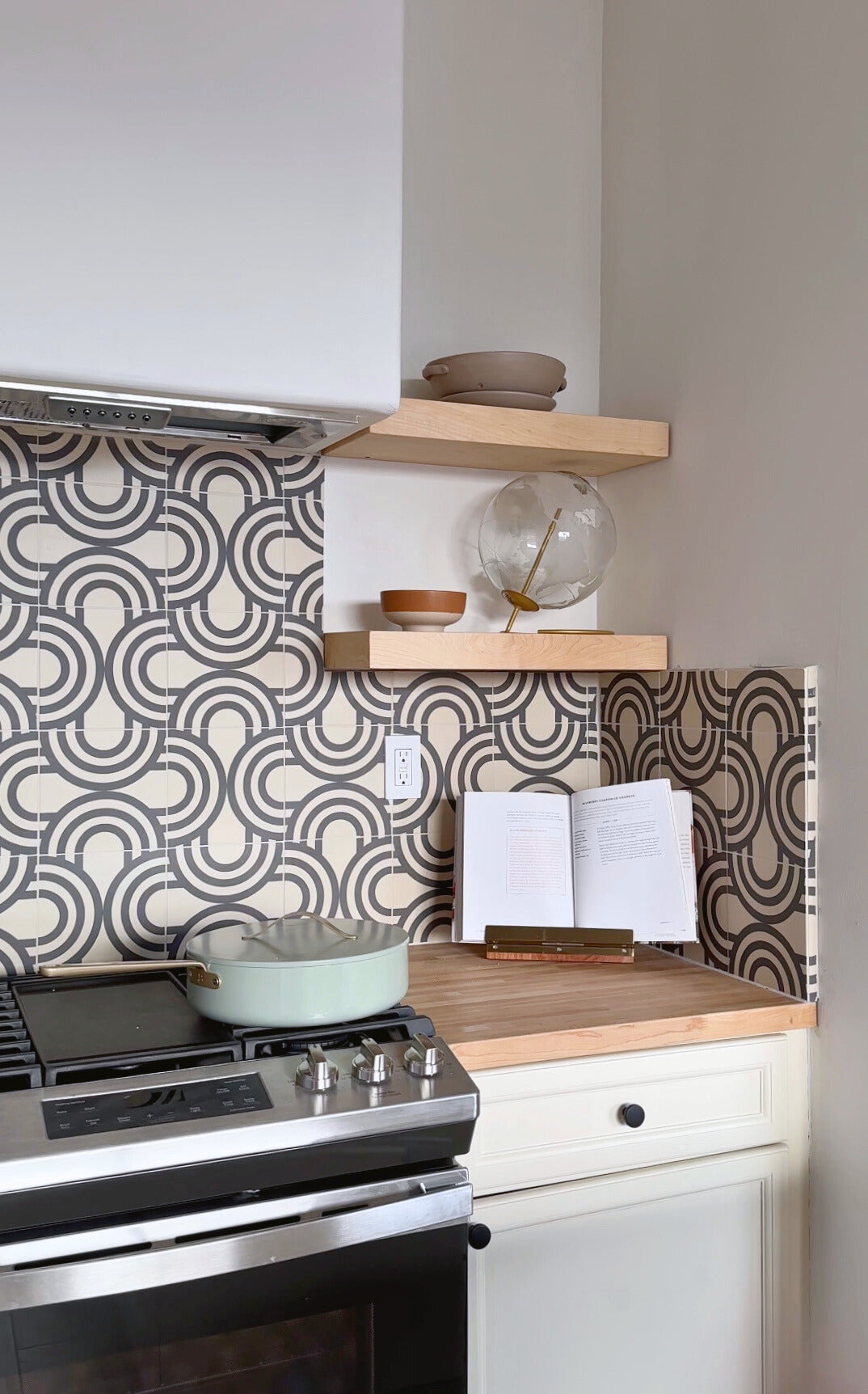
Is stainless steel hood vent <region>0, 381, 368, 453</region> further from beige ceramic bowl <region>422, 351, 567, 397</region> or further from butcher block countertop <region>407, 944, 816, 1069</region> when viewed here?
butcher block countertop <region>407, 944, 816, 1069</region>

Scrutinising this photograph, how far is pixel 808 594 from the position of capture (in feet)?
5.68

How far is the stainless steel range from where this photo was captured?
119cm

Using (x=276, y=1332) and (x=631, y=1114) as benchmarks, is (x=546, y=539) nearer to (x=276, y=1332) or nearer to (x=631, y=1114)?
(x=631, y=1114)

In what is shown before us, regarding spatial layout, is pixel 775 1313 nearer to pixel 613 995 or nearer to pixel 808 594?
pixel 613 995

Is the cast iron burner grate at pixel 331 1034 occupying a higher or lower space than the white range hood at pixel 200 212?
lower

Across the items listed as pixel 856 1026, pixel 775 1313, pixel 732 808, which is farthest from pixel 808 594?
pixel 775 1313

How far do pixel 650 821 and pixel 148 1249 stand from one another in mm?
1088

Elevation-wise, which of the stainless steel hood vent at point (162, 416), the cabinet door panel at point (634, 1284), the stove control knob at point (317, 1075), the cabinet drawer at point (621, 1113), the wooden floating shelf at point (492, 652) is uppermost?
the stainless steel hood vent at point (162, 416)

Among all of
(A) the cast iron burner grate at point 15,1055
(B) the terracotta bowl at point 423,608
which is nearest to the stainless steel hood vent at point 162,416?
(B) the terracotta bowl at point 423,608

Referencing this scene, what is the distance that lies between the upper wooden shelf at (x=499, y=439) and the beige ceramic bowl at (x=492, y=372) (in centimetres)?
5

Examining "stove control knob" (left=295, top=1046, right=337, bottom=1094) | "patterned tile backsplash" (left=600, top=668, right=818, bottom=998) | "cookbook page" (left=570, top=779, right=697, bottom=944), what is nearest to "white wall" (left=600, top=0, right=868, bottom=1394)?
"patterned tile backsplash" (left=600, top=668, right=818, bottom=998)

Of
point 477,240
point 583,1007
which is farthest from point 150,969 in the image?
point 477,240

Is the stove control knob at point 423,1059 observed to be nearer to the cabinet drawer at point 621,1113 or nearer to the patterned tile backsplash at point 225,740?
the cabinet drawer at point 621,1113

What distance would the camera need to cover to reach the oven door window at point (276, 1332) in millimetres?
1201
